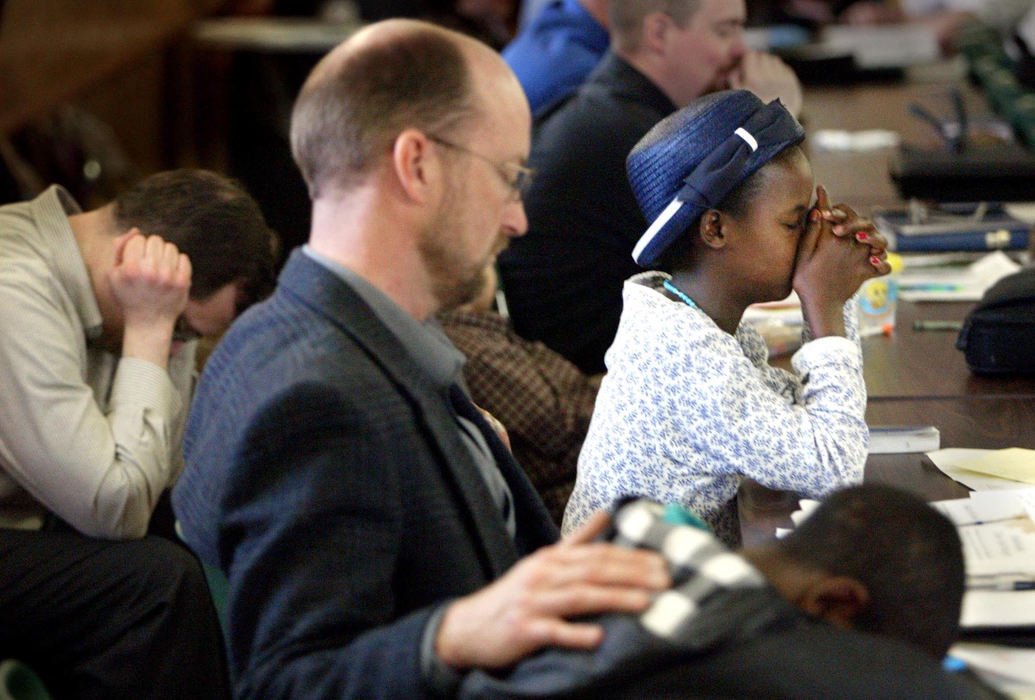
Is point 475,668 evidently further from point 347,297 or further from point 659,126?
point 659,126

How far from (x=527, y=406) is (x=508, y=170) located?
3.54ft

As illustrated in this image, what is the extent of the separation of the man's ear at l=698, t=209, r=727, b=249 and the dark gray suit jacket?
0.57 m

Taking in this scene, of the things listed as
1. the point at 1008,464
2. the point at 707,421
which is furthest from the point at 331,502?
the point at 1008,464

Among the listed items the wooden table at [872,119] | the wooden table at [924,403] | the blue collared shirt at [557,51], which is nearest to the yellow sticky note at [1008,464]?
the wooden table at [924,403]

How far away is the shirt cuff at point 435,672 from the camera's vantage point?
1057 mm

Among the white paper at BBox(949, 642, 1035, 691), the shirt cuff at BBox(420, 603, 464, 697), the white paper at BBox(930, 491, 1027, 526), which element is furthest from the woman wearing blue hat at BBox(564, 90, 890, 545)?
the shirt cuff at BBox(420, 603, 464, 697)

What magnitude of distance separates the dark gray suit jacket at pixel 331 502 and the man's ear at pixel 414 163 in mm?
128

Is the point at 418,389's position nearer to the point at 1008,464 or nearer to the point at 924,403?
the point at 1008,464

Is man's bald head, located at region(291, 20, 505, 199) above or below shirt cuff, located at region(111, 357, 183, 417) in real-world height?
above

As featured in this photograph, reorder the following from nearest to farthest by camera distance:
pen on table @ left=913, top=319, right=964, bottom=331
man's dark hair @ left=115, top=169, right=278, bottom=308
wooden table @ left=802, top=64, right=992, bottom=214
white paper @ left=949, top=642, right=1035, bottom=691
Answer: white paper @ left=949, top=642, right=1035, bottom=691, man's dark hair @ left=115, top=169, right=278, bottom=308, pen on table @ left=913, top=319, right=964, bottom=331, wooden table @ left=802, top=64, right=992, bottom=214

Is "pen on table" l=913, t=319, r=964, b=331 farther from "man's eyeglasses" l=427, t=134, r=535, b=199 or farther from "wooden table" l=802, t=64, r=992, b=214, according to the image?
"man's eyeglasses" l=427, t=134, r=535, b=199

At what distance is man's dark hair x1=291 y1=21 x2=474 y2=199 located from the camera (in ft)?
4.17

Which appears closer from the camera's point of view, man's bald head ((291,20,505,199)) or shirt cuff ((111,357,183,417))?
man's bald head ((291,20,505,199))

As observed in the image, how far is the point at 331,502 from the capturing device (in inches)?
43.8
